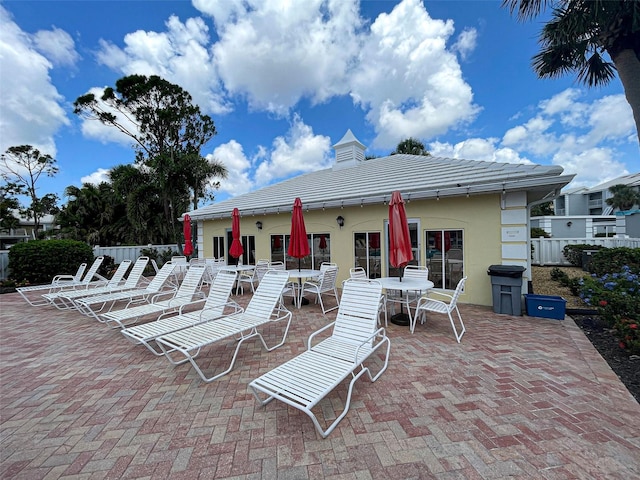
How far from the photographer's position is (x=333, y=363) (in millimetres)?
3074

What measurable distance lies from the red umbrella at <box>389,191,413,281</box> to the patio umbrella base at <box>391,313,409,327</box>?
1231mm

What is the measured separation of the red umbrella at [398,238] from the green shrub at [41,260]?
1414cm

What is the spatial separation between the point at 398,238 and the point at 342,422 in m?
3.56

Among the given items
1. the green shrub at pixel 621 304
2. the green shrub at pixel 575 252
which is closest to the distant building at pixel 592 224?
the green shrub at pixel 575 252

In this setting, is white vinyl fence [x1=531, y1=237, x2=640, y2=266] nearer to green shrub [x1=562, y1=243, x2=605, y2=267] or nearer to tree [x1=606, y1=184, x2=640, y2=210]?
green shrub [x1=562, y1=243, x2=605, y2=267]

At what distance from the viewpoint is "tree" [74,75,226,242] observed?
54.4ft

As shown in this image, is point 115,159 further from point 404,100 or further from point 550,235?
point 550,235

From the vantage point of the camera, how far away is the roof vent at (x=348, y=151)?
520 inches

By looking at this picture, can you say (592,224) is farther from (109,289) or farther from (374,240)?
(109,289)

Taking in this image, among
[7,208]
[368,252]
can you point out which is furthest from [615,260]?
[7,208]

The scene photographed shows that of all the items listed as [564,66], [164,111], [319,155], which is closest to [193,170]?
[164,111]

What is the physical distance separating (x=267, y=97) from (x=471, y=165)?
11.2 metres

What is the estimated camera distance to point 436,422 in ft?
8.45

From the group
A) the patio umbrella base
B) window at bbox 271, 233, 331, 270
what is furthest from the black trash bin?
window at bbox 271, 233, 331, 270
